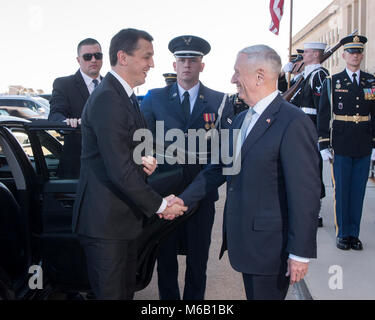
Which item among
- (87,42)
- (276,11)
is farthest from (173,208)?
(276,11)

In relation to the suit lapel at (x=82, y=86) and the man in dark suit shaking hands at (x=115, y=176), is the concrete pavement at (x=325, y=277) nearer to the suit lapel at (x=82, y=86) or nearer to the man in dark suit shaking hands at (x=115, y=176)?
the man in dark suit shaking hands at (x=115, y=176)

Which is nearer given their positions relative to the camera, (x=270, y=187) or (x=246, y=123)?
(x=270, y=187)

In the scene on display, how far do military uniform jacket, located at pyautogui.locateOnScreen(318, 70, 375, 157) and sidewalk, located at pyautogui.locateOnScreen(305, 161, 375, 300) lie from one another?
99cm

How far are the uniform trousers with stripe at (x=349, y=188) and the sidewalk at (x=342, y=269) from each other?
0.25 meters

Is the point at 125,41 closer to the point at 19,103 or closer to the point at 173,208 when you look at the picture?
the point at 173,208

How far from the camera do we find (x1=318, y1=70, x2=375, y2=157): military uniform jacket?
15.7ft

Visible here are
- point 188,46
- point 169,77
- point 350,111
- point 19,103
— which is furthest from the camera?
point 19,103

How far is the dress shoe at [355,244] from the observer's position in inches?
185

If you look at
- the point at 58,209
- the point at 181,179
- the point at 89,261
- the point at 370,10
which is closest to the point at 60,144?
the point at 58,209

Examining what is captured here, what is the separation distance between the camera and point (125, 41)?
8.16 ft

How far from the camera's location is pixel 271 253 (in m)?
2.26

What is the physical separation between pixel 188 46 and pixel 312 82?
8.44 feet

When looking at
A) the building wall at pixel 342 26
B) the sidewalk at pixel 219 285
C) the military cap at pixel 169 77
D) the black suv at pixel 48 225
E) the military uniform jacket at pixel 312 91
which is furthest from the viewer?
the building wall at pixel 342 26

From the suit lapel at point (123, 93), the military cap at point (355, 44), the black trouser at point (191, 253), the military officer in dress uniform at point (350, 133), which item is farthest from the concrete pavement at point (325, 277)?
the military cap at point (355, 44)
